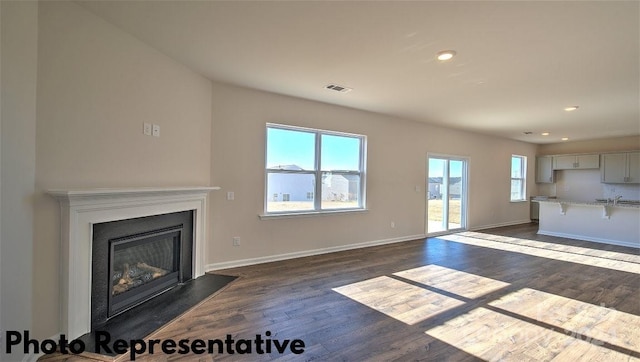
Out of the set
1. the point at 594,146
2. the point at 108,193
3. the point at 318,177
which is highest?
the point at 594,146

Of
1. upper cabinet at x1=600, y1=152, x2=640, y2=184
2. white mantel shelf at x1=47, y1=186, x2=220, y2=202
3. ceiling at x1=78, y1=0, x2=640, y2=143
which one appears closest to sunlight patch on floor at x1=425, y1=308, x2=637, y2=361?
ceiling at x1=78, y1=0, x2=640, y2=143

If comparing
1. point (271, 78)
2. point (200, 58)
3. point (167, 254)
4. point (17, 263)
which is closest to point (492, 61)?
point (271, 78)

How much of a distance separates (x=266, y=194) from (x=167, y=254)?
158cm

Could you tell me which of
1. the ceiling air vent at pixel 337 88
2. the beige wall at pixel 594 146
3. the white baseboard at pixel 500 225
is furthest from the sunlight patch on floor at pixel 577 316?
the beige wall at pixel 594 146

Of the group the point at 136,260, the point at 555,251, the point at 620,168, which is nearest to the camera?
the point at 136,260

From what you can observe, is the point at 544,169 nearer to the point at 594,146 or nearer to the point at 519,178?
the point at 519,178

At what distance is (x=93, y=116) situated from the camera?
2424 millimetres

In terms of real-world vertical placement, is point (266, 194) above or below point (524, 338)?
above

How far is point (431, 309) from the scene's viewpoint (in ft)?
9.55

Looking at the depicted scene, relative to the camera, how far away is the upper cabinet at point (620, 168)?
23.9 feet

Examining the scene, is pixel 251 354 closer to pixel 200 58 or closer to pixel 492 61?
pixel 200 58

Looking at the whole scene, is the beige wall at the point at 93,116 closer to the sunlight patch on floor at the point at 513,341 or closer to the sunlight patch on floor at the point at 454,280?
the sunlight patch on floor at the point at 513,341

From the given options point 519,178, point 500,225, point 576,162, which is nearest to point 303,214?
point 500,225

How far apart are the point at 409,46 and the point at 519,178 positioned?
812cm
